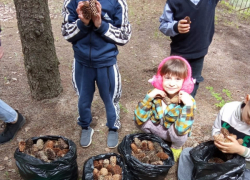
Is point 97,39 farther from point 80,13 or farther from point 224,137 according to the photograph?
point 224,137

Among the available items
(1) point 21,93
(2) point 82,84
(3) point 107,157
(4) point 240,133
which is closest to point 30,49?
(1) point 21,93

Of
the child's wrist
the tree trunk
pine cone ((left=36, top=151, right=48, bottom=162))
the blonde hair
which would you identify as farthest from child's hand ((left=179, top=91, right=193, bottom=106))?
the tree trunk

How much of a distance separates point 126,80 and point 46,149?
224cm

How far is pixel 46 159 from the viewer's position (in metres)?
2.03

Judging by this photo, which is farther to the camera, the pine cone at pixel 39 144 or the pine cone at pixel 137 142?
the pine cone at pixel 137 142

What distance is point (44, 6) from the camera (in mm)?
2807

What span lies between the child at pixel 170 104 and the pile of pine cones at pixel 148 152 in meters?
0.16

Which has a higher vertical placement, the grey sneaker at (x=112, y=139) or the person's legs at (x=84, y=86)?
the person's legs at (x=84, y=86)

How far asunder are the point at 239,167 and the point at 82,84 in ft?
5.31

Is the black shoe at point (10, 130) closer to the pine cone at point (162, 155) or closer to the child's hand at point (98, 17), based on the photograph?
the child's hand at point (98, 17)

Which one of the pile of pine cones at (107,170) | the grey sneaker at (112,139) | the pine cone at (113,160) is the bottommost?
the grey sneaker at (112,139)

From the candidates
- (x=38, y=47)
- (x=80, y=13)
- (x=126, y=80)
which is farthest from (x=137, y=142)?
(x=126, y=80)

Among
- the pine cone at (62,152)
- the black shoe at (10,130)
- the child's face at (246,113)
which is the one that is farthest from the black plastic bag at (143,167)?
the black shoe at (10,130)

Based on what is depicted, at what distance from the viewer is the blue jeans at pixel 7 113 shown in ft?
8.51
